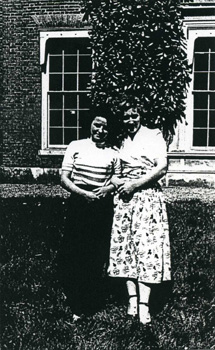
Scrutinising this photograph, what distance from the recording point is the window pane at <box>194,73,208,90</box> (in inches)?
342

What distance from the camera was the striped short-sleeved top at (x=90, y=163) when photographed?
396cm

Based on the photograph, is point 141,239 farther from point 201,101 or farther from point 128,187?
point 201,101

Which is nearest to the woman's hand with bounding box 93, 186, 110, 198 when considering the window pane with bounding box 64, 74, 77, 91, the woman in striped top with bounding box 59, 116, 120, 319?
the woman in striped top with bounding box 59, 116, 120, 319

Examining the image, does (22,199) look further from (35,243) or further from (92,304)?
(92,304)

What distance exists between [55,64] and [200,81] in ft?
8.04

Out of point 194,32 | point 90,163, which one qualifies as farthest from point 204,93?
point 90,163

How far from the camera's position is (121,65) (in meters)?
6.95

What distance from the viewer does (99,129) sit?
13.0ft

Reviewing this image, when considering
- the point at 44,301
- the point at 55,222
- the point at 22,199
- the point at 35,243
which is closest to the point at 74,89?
the point at 22,199

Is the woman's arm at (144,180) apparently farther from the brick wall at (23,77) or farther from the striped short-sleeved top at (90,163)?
the brick wall at (23,77)

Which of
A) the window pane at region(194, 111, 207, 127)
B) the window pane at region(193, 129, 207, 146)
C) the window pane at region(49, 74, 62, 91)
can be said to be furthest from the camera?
the window pane at region(49, 74, 62, 91)

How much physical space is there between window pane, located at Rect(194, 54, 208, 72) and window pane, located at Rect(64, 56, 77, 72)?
6.62 ft

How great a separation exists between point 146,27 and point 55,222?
2648mm

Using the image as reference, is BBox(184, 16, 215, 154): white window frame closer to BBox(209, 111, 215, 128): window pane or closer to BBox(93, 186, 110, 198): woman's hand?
BBox(209, 111, 215, 128): window pane
